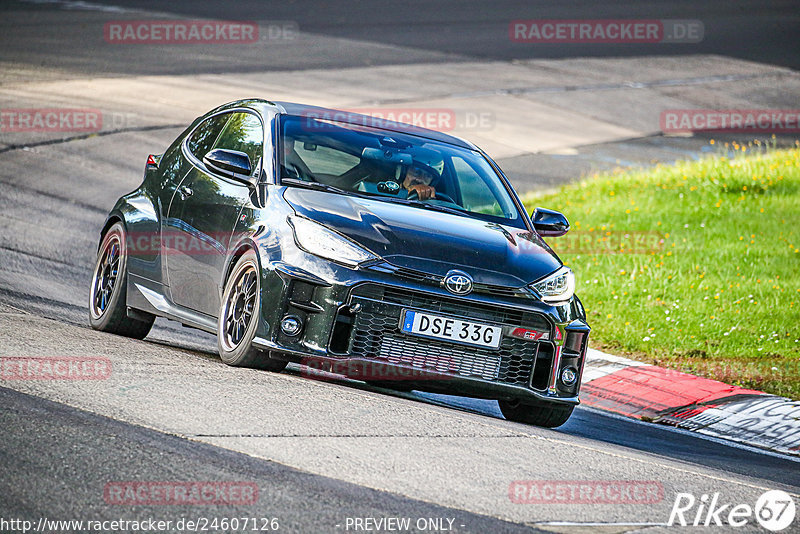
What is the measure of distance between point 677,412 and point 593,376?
95 centimetres

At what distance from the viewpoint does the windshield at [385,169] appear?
7664mm

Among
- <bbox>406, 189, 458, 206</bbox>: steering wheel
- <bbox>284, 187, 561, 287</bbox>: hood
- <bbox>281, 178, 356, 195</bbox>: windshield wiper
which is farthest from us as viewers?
<bbox>406, 189, 458, 206</bbox>: steering wheel

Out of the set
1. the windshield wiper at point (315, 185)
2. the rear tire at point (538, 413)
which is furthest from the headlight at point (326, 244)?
the rear tire at point (538, 413)

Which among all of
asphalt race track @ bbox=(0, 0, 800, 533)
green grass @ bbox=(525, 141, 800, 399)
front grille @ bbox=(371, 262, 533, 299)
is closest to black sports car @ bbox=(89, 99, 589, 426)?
front grille @ bbox=(371, 262, 533, 299)

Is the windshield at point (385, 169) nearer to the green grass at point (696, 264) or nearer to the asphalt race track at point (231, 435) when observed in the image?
the asphalt race track at point (231, 435)

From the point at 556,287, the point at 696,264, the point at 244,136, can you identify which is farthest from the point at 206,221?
the point at 696,264

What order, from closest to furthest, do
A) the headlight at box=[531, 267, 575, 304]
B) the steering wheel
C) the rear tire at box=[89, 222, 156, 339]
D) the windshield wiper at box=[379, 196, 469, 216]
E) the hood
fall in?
1. the hood
2. the headlight at box=[531, 267, 575, 304]
3. the windshield wiper at box=[379, 196, 469, 216]
4. the steering wheel
5. the rear tire at box=[89, 222, 156, 339]

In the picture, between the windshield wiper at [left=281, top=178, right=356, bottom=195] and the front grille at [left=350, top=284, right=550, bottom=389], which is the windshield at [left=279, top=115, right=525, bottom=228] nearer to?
the windshield wiper at [left=281, top=178, right=356, bottom=195]

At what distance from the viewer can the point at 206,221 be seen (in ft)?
25.4

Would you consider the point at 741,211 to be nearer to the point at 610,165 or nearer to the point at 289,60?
the point at 610,165

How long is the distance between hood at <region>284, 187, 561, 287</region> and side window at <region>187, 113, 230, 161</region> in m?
1.35

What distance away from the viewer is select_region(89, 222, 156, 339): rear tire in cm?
859

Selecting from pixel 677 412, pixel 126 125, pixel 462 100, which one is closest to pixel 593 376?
pixel 677 412

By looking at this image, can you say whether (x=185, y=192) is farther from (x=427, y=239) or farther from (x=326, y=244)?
(x=427, y=239)
